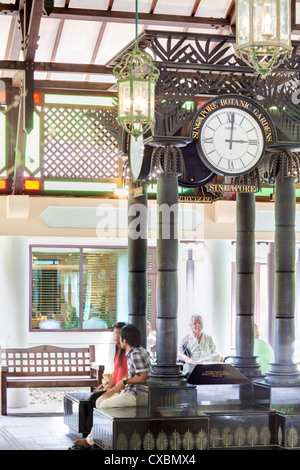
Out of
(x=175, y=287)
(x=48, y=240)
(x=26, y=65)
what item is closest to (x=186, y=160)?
(x=175, y=287)

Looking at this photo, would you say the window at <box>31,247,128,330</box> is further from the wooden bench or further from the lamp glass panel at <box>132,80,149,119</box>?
the lamp glass panel at <box>132,80,149,119</box>

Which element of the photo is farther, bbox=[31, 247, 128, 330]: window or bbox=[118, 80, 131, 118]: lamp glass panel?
bbox=[31, 247, 128, 330]: window

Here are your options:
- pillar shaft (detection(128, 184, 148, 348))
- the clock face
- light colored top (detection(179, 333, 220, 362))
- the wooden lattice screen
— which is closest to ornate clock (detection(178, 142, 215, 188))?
the clock face

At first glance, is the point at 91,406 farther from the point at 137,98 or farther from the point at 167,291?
the point at 137,98

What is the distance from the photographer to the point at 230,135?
8.55 metres

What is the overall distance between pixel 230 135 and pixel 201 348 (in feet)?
10.3

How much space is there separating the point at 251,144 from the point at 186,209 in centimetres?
466

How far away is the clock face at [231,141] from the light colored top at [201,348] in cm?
287

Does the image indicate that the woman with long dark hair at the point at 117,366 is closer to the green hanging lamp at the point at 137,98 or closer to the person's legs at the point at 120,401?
the person's legs at the point at 120,401

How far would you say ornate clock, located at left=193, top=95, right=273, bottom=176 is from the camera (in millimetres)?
8508

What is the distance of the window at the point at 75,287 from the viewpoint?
15.3 m

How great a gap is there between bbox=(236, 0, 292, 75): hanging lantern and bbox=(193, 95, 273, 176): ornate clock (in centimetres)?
291

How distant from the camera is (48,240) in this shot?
1500 centimetres
